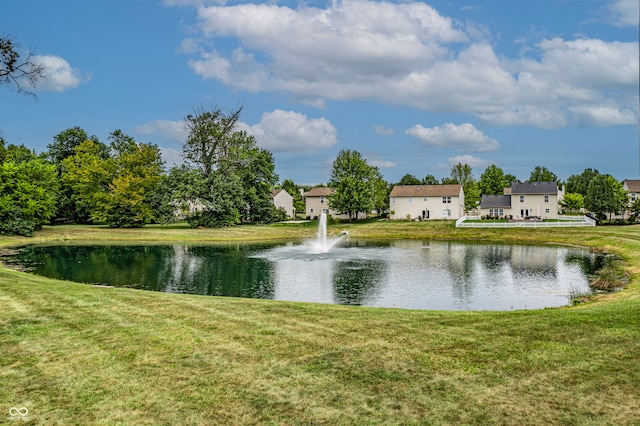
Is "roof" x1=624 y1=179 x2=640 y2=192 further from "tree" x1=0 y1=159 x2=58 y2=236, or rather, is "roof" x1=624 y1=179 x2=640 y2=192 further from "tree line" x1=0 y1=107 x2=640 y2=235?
"tree" x1=0 y1=159 x2=58 y2=236

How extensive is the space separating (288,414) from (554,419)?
3971mm

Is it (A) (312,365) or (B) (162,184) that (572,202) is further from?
(A) (312,365)

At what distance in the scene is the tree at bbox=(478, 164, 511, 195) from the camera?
10750cm

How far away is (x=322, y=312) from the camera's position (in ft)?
46.7

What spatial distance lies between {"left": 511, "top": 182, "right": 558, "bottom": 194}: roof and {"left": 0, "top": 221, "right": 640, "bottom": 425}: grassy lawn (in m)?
69.8

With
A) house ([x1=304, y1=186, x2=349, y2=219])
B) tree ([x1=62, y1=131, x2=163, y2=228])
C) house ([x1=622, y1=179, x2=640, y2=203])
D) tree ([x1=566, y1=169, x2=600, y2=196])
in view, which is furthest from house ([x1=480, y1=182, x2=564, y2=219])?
tree ([x1=566, y1=169, x2=600, y2=196])

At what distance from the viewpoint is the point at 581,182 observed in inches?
5458

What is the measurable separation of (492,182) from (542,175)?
49.7 m

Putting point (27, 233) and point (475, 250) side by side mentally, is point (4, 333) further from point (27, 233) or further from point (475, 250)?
point (27, 233)

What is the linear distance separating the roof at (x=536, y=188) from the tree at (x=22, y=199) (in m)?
70.7

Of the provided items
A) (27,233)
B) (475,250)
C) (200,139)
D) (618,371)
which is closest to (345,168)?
(200,139)

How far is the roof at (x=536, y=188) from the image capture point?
76625 millimetres

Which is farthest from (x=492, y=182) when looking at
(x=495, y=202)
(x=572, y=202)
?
(x=495, y=202)

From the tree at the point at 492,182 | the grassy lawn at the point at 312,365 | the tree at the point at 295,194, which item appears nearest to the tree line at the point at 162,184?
the tree at the point at 295,194
